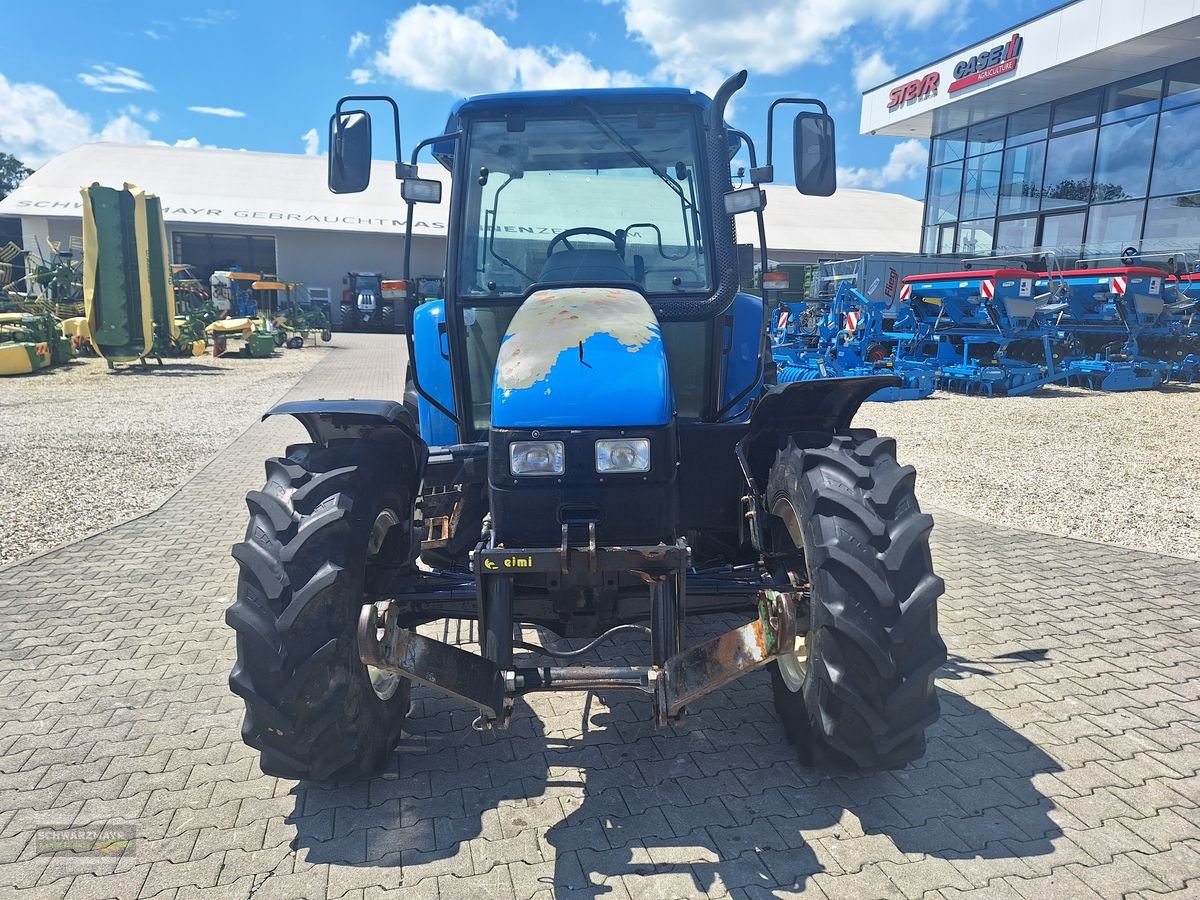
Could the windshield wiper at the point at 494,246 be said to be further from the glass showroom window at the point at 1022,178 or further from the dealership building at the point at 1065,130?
the glass showroom window at the point at 1022,178

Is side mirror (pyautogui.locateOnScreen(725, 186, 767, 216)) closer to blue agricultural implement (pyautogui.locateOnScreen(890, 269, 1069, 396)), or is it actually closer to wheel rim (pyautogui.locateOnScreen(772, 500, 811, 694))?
wheel rim (pyautogui.locateOnScreen(772, 500, 811, 694))

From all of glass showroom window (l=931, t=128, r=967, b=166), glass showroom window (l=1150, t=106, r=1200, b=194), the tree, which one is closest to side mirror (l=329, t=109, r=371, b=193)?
glass showroom window (l=1150, t=106, r=1200, b=194)

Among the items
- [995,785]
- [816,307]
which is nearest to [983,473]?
[995,785]

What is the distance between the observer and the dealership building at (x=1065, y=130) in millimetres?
16609

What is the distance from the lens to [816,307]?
736 inches

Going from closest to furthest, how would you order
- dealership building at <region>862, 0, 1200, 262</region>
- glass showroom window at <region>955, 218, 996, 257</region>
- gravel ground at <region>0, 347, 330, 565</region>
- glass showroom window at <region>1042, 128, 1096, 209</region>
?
gravel ground at <region>0, 347, 330, 565</region>, dealership building at <region>862, 0, 1200, 262</region>, glass showroom window at <region>1042, 128, 1096, 209</region>, glass showroom window at <region>955, 218, 996, 257</region>

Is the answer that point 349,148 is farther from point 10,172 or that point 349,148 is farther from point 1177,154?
point 10,172

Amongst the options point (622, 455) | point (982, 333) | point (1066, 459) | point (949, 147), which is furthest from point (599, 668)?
point (949, 147)

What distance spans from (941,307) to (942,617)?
1071 centimetres

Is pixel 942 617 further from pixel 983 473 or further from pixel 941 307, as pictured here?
pixel 941 307

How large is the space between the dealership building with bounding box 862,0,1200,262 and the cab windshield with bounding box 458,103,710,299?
16613 millimetres

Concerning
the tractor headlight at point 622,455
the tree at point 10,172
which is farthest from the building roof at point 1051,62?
the tree at point 10,172

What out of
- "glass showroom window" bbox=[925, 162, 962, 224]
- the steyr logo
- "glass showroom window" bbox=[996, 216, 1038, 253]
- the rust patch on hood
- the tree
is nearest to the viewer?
the rust patch on hood

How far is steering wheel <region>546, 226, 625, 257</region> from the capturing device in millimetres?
3785
